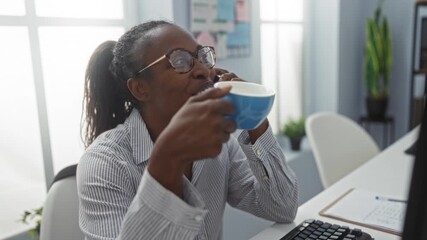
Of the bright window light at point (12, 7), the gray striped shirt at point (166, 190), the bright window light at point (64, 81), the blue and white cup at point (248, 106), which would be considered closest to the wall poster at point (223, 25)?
the bright window light at point (64, 81)

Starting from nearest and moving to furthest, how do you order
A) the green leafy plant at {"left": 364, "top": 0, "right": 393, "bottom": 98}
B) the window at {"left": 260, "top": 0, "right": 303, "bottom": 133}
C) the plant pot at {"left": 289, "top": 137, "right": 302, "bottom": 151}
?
the window at {"left": 260, "top": 0, "right": 303, "bottom": 133} → the plant pot at {"left": 289, "top": 137, "right": 302, "bottom": 151} → the green leafy plant at {"left": 364, "top": 0, "right": 393, "bottom": 98}

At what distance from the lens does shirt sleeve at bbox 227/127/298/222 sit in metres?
1.02

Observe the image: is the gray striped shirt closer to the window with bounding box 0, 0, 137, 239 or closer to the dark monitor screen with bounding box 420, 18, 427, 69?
the window with bounding box 0, 0, 137, 239

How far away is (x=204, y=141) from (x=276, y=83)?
7.60 feet

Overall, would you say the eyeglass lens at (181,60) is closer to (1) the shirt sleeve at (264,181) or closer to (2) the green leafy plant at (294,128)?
(1) the shirt sleeve at (264,181)

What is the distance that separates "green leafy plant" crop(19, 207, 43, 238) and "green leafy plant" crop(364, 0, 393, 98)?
2522mm

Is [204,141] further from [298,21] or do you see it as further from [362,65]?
[362,65]

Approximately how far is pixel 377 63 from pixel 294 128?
0.86 metres

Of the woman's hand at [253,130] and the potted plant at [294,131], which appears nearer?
the woman's hand at [253,130]

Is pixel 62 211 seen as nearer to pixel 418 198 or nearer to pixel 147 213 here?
pixel 147 213

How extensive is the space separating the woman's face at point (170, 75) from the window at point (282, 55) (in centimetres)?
171

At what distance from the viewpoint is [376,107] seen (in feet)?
10.4

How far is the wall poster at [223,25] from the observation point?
1.83 metres

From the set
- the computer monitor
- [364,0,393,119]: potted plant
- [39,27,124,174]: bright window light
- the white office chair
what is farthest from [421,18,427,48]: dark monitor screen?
the computer monitor
